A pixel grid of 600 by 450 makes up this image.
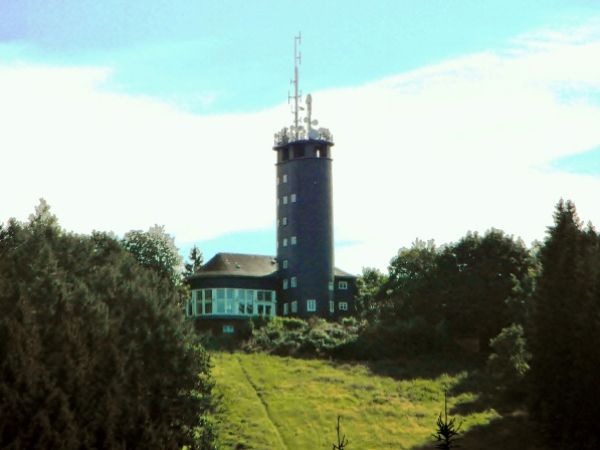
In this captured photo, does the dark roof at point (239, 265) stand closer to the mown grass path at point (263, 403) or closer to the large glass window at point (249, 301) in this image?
the large glass window at point (249, 301)

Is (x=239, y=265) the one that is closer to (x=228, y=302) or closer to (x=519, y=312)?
(x=228, y=302)

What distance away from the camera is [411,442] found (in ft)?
213

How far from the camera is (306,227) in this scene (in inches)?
4606

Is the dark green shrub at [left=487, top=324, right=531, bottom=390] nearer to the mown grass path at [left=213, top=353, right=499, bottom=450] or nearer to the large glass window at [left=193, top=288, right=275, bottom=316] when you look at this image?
the mown grass path at [left=213, top=353, right=499, bottom=450]

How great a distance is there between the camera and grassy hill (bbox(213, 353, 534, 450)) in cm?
6544

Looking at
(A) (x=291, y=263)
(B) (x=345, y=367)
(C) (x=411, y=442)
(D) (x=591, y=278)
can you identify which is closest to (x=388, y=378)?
(B) (x=345, y=367)

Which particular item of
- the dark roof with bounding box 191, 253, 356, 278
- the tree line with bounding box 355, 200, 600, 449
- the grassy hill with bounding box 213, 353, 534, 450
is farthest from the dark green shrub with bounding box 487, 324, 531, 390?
the dark roof with bounding box 191, 253, 356, 278

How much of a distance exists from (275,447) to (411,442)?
8.36 m

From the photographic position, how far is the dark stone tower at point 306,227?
11650cm

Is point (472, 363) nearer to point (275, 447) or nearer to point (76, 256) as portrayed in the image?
point (275, 447)

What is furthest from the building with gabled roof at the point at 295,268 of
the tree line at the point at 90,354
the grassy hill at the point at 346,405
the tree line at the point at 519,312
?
the tree line at the point at 90,354

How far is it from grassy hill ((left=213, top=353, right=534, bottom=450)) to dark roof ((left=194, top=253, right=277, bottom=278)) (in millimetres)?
26027

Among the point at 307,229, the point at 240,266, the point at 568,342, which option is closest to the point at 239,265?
the point at 240,266

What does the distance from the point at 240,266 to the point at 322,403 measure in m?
47.4
